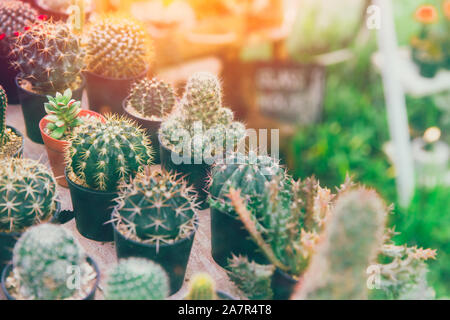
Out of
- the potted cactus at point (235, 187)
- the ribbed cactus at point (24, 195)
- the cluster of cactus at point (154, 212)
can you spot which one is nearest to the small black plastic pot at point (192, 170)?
the potted cactus at point (235, 187)

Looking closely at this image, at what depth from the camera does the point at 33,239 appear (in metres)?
1.59

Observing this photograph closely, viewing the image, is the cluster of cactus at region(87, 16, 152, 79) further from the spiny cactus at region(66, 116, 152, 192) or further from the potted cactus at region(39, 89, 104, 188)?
the spiny cactus at region(66, 116, 152, 192)

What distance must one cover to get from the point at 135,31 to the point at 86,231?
1.46 metres

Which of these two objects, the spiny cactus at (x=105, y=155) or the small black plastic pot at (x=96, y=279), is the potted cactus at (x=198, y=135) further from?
the small black plastic pot at (x=96, y=279)

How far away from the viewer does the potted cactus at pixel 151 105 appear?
2.78 metres

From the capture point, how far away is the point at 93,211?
2189 mm

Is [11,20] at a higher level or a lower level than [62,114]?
higher

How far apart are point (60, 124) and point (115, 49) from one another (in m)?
0.76

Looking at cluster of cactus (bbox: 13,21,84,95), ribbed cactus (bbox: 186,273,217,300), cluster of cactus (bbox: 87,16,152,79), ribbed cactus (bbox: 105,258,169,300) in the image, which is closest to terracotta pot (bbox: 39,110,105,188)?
cluster of cactus (bbox: 13,21,84,95)

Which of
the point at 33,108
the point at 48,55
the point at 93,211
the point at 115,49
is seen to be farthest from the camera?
the point at 115,49

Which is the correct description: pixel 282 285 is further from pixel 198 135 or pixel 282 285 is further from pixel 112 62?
pixel 112 62

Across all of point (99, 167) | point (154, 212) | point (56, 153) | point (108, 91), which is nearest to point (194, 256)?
point (154, 212)
